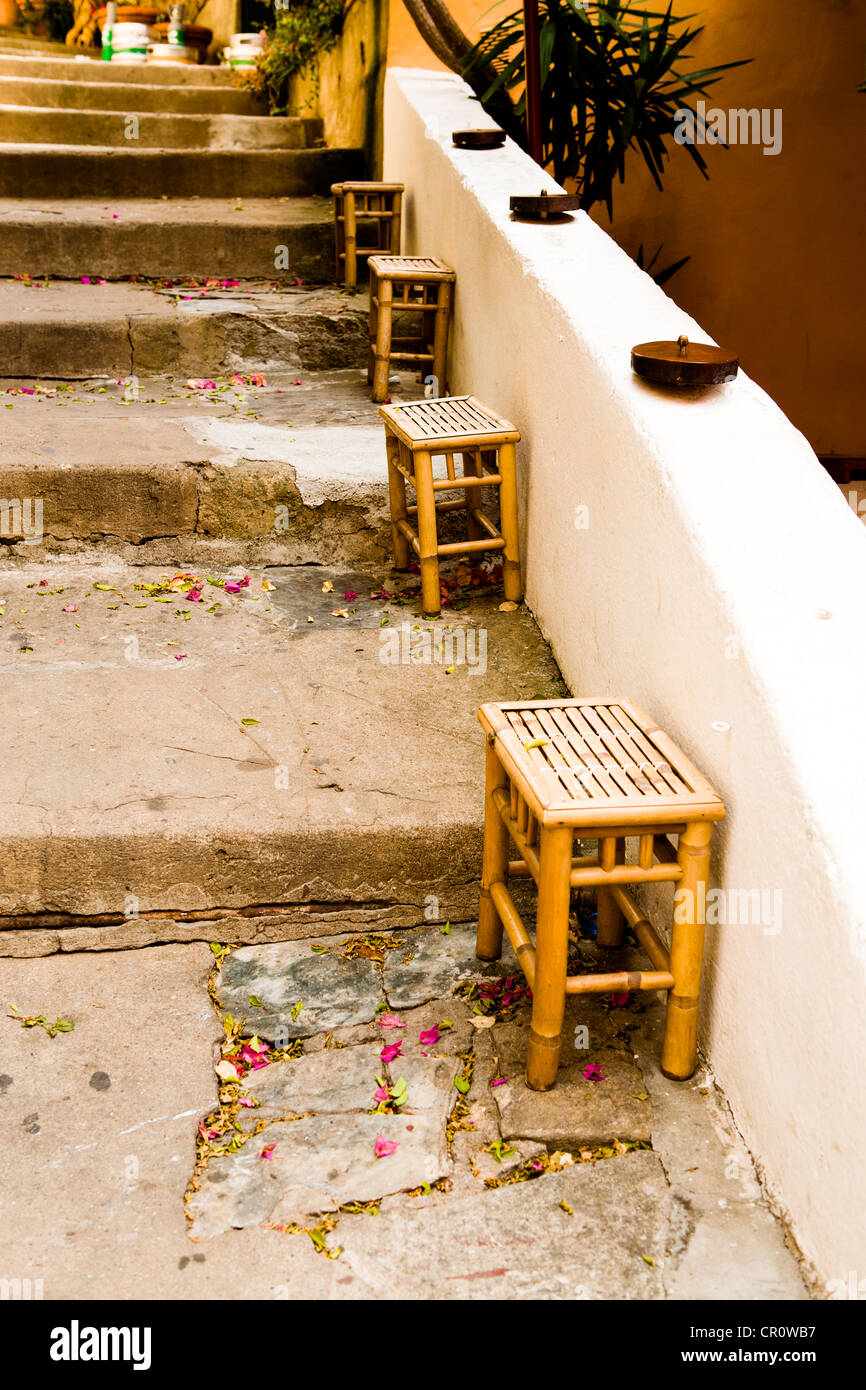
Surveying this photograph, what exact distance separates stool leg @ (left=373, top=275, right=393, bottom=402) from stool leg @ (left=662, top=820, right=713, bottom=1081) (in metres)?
2.70

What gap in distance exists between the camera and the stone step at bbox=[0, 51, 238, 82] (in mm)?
6535

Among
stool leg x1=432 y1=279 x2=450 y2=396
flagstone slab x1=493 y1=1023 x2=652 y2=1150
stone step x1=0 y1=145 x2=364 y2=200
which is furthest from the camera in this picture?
Result: stone step x1=0 y1=145 x2=364 y2=200

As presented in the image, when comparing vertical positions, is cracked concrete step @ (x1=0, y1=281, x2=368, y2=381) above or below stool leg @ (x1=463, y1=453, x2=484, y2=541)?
above

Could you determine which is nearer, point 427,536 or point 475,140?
point 427,536

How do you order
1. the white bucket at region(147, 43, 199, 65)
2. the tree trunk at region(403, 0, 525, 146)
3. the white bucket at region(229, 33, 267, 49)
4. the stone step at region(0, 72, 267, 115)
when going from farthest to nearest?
the white bucket at region(147, 43, 199, 65)
the white bucket at region(229, 33, 267, 49)
the stone step at region(0, 72, 267, 115)
the tree trunk at region(403, 0, 525, 146)

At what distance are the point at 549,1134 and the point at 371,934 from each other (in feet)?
2.04

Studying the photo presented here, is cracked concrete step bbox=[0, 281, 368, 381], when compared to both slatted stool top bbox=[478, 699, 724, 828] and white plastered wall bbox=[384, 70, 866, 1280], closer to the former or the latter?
white plastered wall bbox=[384, 70, 866, 1280]

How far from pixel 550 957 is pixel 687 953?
0.22 m

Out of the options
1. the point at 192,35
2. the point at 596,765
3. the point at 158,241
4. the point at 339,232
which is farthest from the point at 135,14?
the point at 596,765

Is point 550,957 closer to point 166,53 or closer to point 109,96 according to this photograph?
point 109,96

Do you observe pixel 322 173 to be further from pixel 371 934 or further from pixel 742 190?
pixel 371 934

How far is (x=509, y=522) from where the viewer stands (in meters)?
3.12

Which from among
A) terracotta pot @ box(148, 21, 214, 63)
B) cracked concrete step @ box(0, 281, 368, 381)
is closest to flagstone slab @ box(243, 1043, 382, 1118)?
cracked concrete step @ box(0, 281, 368, 381)

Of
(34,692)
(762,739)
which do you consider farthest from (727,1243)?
(34,692)
